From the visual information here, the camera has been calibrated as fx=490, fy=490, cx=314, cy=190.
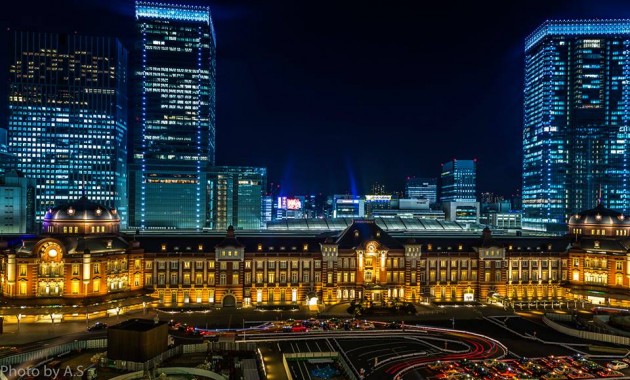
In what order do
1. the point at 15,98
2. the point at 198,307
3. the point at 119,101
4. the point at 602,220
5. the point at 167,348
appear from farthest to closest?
the point at 119,101 < the point at 15,98 < the point at 602,220 < the point at 198,307 < the point at 167,348

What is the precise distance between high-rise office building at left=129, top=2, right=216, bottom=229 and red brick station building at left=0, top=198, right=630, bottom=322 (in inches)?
3391

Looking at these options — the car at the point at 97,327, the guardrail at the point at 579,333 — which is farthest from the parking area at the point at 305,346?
the guardrail at the point at 579,333

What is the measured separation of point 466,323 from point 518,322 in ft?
28.1

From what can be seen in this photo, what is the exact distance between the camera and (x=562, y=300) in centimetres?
9262

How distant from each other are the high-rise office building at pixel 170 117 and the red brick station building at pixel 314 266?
86.1 m

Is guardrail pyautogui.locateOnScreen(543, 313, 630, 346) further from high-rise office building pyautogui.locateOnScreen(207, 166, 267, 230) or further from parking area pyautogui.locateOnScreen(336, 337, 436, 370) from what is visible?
high-rise office building pyautogui.locateOnScreen(207, 166, 267, 230)

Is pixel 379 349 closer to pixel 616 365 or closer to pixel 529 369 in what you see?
pixel 529 369

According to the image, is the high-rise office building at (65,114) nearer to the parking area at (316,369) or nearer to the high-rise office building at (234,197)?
Answer: the high-rise office building at (234,197)

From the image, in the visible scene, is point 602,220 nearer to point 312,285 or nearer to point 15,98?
point 312,285

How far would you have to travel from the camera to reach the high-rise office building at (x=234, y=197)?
18812 cm

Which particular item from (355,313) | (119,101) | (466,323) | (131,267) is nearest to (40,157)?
(119,101)

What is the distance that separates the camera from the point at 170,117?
593 ft

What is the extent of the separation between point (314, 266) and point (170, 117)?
113 meters

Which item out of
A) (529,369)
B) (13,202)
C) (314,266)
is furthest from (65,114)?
(529,369)
